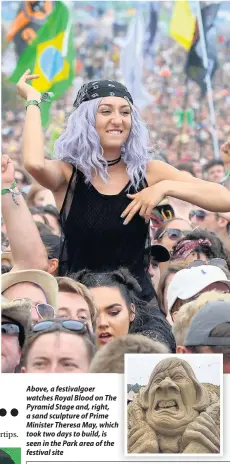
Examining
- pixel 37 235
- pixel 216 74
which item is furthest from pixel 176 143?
pixel 37 235

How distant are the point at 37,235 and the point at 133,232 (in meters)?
0.41

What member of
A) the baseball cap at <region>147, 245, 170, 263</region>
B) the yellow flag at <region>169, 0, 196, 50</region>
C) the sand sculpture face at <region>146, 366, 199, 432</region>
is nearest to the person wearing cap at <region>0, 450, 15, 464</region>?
the sand sculpture face at <region>146, 366, 199, 432</region>

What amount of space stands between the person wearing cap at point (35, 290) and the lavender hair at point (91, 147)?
17.0 inches

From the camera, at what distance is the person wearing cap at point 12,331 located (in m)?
4.96

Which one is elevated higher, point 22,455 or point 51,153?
point 51,153

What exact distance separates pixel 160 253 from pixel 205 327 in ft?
1.38

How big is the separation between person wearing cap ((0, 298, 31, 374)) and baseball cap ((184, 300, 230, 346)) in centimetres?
63

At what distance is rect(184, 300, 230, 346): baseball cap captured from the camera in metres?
5.02

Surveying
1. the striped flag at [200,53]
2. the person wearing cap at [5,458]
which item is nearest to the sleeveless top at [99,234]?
the striped flag at [200,53]

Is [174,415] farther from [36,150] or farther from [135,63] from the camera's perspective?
[135,63]

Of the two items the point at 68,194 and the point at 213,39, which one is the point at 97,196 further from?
the point at 213,39

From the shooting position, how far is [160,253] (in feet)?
17.4

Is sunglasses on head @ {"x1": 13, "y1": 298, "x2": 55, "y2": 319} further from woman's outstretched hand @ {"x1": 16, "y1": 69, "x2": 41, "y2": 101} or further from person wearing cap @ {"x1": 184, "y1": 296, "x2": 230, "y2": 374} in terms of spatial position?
Answer: woman's outstretched hand @ {"x1": 16, "y1": 69, "x2": 41, "y2": 101}

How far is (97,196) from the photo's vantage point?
16.9 feet
